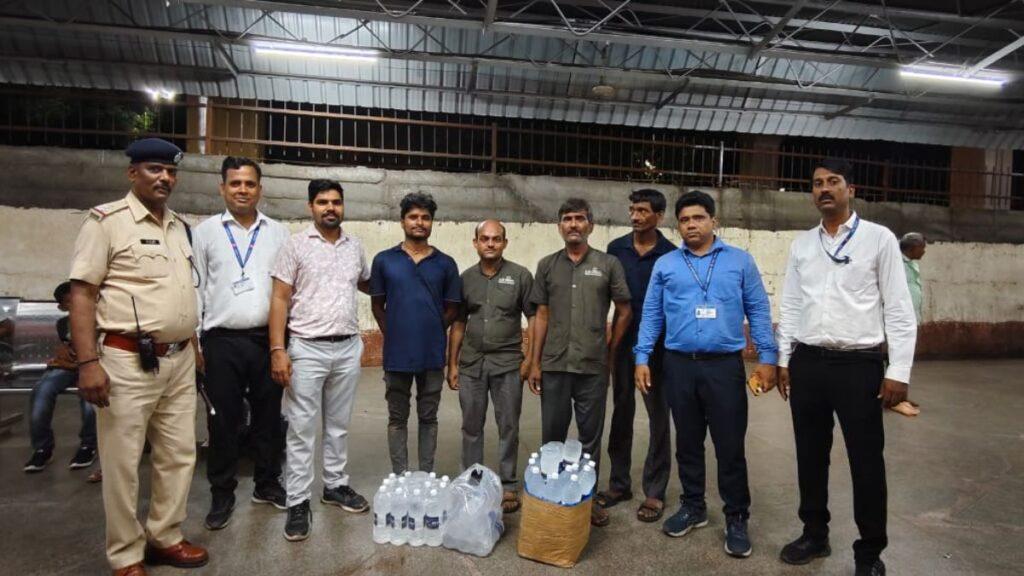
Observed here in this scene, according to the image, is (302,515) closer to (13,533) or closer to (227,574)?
(227,574)

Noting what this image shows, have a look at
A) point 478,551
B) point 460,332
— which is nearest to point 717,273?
point 460,332

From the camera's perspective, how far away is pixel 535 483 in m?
2.57

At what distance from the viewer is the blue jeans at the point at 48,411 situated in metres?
3.66

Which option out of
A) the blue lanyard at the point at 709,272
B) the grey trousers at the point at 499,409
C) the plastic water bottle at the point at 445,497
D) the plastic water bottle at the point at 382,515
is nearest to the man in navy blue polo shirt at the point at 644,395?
the blue lanyard at the point at 709,272

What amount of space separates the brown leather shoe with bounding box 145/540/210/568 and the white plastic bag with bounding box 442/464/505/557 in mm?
1080

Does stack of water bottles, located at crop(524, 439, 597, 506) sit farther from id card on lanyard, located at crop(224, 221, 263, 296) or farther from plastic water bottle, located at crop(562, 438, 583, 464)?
id card on lanyard, located at crop(224, 221, 263, 296)

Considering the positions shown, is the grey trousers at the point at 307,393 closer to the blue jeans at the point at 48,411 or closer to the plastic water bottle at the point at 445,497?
the plastic water bottle at the point at 445,497

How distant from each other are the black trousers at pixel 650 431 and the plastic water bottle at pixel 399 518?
1.18 m

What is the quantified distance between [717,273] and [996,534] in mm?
2062

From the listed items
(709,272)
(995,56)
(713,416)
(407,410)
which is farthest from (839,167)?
(995,56)

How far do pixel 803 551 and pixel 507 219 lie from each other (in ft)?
18.7

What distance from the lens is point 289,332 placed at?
9.53 feet

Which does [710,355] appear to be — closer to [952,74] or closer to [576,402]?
[576,402]

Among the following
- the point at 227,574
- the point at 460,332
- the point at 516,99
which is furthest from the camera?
the point at 516,99
